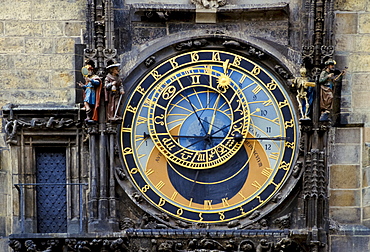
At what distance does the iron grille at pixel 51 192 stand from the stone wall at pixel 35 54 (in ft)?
1.22

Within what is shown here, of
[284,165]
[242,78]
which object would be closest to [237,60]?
[242,78]

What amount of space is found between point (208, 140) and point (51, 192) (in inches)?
78.9

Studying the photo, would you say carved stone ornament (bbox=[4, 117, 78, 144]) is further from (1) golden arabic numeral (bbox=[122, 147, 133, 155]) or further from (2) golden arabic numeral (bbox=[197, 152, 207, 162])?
(2) golden arabic numeral (bbox=[197, 152, 207, 162])

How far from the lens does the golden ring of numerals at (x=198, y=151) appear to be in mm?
18906

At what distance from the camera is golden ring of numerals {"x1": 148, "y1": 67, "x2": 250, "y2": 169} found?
18.9m

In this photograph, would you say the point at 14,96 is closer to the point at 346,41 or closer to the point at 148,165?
the point at 148,165

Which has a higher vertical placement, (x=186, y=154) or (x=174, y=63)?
(x=174, y=63)

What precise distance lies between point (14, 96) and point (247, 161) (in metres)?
2.91

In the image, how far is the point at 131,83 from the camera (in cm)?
1902

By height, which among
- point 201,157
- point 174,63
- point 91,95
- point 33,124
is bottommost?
point 201,157

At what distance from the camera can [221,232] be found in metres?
18.5

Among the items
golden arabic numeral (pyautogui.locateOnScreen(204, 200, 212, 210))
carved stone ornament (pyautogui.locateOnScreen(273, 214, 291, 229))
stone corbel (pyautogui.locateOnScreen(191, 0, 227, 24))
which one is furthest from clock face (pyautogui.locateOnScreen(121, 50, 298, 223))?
stone corbel (pyautogui.locateOnScreen(191, 0, 227, 24))

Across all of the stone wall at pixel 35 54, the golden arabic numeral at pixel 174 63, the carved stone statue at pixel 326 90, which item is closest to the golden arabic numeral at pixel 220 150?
the golden arabic numeral at pixel 174 63

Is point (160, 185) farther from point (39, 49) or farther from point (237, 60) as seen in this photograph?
point (39, 49)
